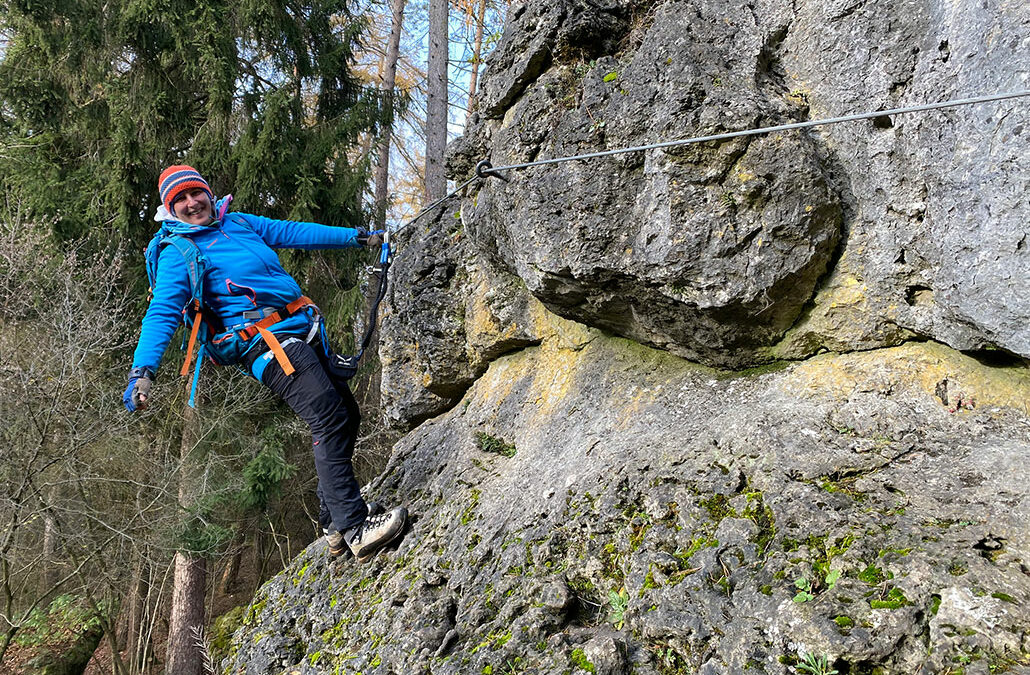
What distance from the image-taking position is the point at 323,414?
3.85 m

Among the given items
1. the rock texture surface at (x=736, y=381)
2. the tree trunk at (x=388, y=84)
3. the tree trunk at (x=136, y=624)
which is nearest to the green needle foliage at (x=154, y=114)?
the tree trunk at (x=388, y=84)

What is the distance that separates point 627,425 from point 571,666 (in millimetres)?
1434

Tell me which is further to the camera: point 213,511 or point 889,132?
point 213,511

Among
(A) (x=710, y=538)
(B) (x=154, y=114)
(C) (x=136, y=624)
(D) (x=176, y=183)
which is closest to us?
(A) (x=710, y=538)

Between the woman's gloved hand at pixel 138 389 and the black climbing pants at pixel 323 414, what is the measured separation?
0.64 m

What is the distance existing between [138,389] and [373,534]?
5.19ft

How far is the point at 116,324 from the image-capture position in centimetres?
866

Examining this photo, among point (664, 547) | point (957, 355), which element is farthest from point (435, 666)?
point (957, 355)

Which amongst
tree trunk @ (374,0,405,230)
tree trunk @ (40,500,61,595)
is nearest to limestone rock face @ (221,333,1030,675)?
tree trunk @ (40,500,61,595)

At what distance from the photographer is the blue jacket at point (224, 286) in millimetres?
3633

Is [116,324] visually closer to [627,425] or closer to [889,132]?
[627,425]

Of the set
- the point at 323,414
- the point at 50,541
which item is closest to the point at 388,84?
the point at 50,541

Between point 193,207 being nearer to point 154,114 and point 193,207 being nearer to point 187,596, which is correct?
point 154,114

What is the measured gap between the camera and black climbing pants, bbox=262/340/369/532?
12.6 ft
